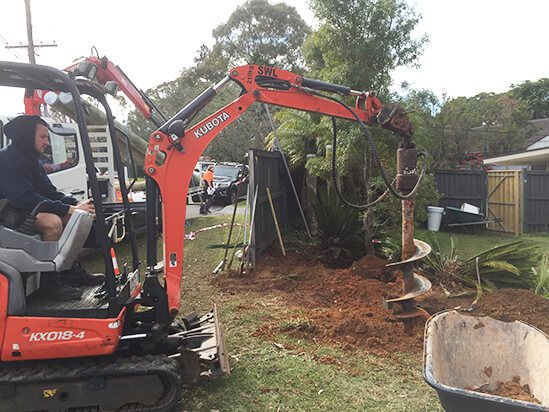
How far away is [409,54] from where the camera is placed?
687cm

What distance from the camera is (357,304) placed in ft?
16.1

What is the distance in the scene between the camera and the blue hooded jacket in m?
2.72

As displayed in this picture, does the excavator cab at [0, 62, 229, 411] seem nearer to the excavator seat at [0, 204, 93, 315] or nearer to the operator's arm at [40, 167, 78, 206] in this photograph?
the excavator seat at [0, 204, 93, 315]

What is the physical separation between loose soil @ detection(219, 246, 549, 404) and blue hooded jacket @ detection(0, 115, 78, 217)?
259cm

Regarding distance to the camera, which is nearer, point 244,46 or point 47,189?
point 47,189

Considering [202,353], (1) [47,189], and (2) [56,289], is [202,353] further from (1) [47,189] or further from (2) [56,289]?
(1) [47,189]

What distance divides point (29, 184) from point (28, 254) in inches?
20.0

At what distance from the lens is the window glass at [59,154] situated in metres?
6.98

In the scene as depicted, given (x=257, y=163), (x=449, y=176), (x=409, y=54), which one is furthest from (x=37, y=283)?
(x=449, y=176)

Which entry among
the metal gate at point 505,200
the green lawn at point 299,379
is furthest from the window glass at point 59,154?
the metal gate at point 505,200

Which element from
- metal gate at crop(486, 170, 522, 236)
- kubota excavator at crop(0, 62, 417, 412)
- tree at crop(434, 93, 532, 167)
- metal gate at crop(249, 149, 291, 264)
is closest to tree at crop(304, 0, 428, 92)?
metal gate at crop(249, 149, 291, 264)

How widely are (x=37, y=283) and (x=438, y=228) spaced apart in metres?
10.4

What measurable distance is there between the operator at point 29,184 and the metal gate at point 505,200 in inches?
466

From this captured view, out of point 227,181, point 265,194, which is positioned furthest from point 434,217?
Answer: point 227,181
